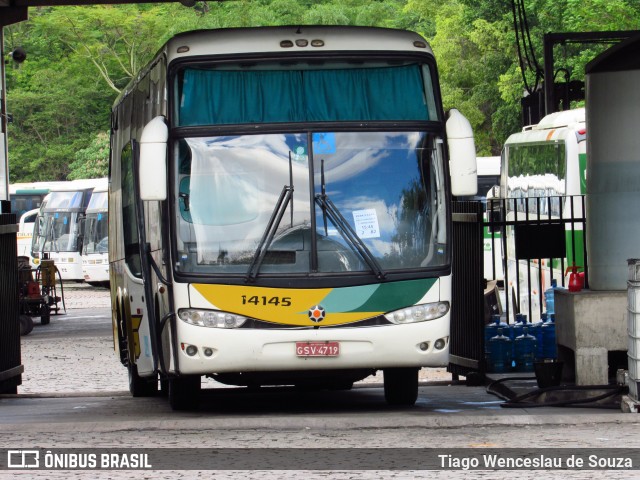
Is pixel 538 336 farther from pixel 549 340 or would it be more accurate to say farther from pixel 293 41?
pixel 293 41

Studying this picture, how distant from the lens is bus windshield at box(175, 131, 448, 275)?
10938mm

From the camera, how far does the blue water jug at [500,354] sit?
14508 millimetres

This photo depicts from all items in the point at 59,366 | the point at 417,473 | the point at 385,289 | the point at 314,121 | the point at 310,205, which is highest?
the point at 314,121

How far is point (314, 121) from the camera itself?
11.2 m

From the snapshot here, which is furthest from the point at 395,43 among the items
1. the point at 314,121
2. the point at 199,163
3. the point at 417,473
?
the point at 417,473

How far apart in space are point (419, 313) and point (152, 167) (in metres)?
2.46

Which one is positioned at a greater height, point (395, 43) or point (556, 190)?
point (395, 43)

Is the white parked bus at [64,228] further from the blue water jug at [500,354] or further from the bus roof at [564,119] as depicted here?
the blue water jug at [500,354]

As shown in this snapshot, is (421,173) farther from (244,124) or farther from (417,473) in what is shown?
(417,473)

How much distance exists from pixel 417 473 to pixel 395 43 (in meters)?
4.49

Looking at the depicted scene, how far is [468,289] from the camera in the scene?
1414cm

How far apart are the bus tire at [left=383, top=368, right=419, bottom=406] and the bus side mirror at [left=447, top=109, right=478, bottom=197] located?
1.84 meters

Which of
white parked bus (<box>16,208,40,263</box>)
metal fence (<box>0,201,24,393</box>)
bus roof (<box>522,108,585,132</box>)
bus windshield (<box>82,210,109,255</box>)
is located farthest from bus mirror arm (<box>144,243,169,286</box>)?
white parked bus (<box>16,208,40,263</box>)

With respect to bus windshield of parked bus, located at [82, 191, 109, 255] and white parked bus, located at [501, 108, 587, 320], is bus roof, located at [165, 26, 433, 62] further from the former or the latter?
bus windshield of parked bus, located at [82, 191, 109, 255]
